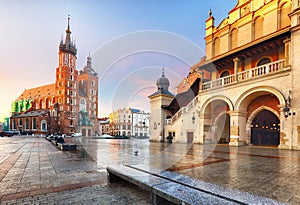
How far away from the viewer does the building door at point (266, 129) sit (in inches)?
875

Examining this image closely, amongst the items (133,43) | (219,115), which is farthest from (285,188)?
(219,115)

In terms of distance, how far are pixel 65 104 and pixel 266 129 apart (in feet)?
258

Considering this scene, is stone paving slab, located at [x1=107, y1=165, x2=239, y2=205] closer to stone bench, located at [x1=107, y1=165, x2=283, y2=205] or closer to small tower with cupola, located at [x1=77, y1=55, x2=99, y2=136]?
stone bench, located at [x1=107, y1=165, x2=283, y2=205]

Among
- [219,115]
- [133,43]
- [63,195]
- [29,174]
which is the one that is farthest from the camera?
[219,115]

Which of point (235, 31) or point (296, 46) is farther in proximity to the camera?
point (235, 31)

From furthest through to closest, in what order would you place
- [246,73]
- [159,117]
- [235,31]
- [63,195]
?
1. [159,117]
2. [235,31]
3. [246,73]
4. [63,195]

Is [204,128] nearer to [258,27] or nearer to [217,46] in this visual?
[217,46]

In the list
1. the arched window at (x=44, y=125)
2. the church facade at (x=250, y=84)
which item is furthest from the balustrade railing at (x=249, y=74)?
the arched window at (x=44, y=125)

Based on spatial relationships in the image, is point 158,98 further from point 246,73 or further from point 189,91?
point 246,73

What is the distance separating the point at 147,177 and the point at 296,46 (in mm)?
17818

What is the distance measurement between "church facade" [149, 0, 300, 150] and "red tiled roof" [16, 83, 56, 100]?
275 ft

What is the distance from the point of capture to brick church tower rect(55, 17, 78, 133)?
78.8 metres

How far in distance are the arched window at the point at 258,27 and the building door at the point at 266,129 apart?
32.2 feet

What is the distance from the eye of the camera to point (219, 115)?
23125 millimetres
